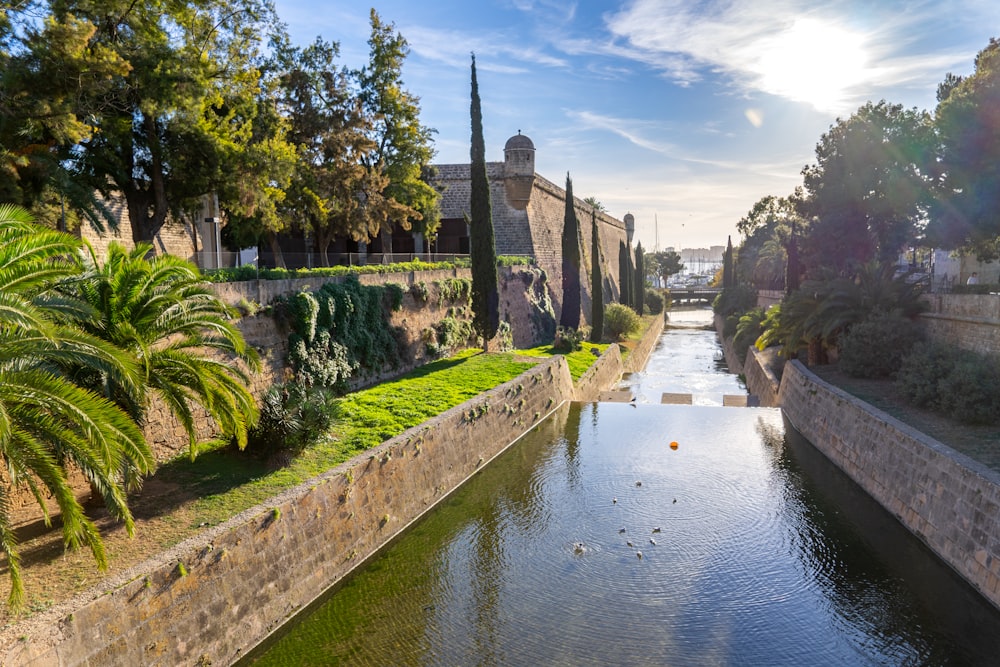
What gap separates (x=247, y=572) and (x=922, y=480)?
11.0 m

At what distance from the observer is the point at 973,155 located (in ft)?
49.4

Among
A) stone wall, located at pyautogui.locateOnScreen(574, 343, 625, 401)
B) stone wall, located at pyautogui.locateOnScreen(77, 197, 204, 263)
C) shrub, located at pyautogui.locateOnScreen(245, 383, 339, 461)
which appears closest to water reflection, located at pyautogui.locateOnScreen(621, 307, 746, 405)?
stone wall, located at pyautogui.locateOnScreen(574, 343, 625, 401)

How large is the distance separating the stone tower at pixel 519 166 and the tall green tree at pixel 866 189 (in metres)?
14.4

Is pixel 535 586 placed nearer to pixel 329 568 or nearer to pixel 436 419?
pixel 329 568

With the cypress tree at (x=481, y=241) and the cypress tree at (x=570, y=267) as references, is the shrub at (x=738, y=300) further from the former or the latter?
the cypress tree at (x=481, y=241)

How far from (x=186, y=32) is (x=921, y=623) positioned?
20.5 metres

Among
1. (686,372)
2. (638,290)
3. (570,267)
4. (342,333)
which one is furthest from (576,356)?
(638,290)

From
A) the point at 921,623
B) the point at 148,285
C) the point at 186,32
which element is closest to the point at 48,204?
the point at 186,32

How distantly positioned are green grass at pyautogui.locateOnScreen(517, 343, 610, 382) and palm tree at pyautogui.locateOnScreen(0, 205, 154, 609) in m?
18.2

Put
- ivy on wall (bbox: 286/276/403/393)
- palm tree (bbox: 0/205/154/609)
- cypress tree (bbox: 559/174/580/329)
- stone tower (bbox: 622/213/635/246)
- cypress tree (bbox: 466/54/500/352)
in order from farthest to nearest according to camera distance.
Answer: stone tower (bbox: 622/213/635/246), cypress tree (bbox: 559/174/580/329), cypress tree (bbox: 466/54/500/352), ivy on wall (bbox: 286/276/403/393), palm tree (bbox: 0/205/154/609)

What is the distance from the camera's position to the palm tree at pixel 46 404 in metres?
5.81

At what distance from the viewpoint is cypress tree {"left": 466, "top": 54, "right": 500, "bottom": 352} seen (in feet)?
77.1

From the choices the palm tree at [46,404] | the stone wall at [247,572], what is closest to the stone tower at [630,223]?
the stone wall at [247,572]

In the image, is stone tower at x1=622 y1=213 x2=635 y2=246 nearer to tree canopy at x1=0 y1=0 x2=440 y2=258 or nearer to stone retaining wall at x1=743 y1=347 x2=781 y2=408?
stone retaining wall at x1=743 y1=347 x2=781 y2=408
